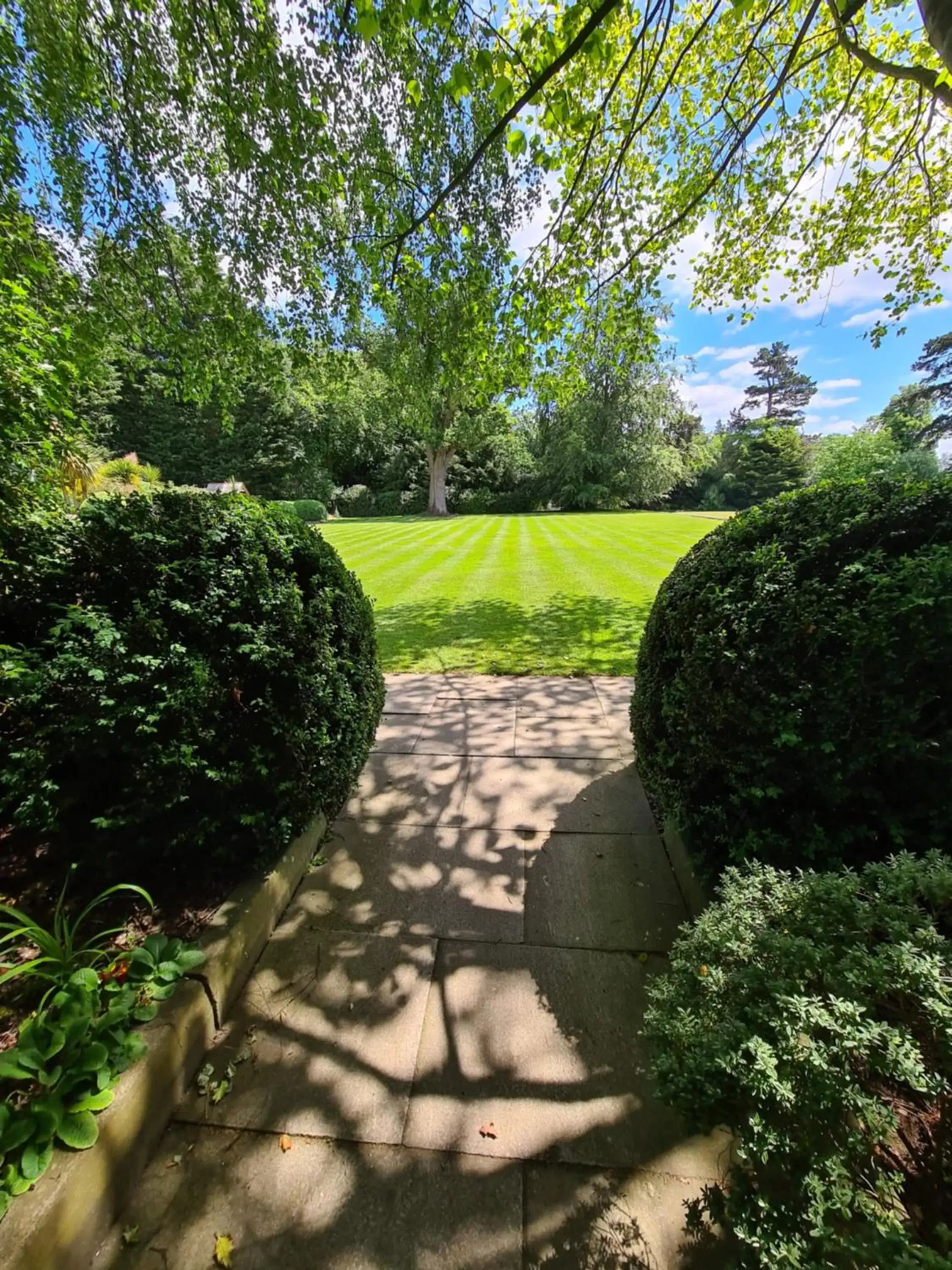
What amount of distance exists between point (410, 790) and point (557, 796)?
963 millimetres

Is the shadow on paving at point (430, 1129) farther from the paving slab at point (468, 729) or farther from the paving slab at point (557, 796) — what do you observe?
the paving slab at point (468, 729)

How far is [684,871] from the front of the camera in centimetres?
230

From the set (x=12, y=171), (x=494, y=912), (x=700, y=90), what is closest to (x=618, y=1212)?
(x=494, y=912)

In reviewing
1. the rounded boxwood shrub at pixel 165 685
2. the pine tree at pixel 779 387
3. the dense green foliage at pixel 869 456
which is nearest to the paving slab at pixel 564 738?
the rounded boxwood shrub at pixel 165 685

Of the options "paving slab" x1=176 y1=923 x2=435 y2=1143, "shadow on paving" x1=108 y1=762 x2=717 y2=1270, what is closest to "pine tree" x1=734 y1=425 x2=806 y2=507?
"shadow on paving" x1=108 y1=762 x2=717 y2=1270

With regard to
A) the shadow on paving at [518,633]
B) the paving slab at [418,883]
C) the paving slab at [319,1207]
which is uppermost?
the shadow on paving at [518,633]

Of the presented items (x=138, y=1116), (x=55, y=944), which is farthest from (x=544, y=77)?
(x=138, y=1116)

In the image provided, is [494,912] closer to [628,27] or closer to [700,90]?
[628,27]

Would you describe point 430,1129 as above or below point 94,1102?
below

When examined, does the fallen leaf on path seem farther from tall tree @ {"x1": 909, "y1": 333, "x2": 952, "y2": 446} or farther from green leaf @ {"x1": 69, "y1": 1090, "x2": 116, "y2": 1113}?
tall tree @ {"x1": 909, "y1": 333, "x2": 952, "y2": 446}

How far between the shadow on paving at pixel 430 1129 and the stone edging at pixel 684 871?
13.7 inches

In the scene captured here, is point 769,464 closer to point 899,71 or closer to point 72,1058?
point 899,71

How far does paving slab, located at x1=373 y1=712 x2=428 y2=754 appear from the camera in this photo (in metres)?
3.68

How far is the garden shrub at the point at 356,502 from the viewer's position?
2914 cm
